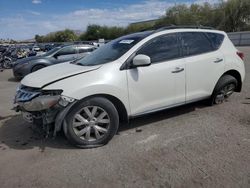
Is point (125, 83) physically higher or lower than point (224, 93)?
higher

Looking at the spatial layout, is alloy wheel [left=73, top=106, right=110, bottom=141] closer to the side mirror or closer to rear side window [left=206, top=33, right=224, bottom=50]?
the side mirror

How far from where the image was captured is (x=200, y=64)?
5246 millimetres

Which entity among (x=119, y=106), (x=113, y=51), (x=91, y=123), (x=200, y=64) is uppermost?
(x=113, y=51)

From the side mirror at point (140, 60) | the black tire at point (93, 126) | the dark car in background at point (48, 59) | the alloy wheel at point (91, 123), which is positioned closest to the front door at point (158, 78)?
the side mirror at point (140, 60)

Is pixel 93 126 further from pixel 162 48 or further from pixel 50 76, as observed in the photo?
Result: pixel 162 48

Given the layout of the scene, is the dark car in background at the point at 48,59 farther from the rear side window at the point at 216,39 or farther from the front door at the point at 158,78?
the front door at the point at 158,78

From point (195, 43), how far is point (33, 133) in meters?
3.33

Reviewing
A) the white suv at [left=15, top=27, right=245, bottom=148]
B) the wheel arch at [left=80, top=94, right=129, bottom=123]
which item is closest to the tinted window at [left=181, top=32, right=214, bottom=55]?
the white suv at [left=15, top=27, right=245, bottom=148]

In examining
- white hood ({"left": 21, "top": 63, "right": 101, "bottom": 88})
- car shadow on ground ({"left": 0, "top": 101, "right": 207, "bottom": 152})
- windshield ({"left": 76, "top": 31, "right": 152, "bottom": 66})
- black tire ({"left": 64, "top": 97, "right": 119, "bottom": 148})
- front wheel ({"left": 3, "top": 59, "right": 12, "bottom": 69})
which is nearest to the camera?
black tire ({"left": 64, "top": 97, "right": 119, "bottom": 148})

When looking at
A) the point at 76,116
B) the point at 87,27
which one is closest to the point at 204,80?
the point at 76,116

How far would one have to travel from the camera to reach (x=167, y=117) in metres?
5.45

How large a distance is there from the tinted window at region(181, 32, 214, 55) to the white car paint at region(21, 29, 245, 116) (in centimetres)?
9

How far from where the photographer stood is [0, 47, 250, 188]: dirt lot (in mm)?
3355

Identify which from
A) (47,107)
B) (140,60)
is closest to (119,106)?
(140,60)
